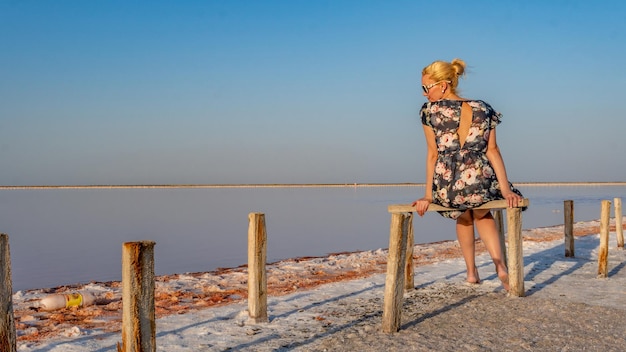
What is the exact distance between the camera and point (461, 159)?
20.4 ft

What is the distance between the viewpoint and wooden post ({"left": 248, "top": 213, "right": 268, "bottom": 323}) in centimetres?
577

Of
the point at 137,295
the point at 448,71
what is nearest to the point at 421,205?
the point at 448,71

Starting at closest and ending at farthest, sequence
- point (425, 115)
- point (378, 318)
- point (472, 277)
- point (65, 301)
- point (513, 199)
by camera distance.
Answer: point (378, 318) → point (513, 199) → point (425, 115) → point (472, 277) → point (65, 301)

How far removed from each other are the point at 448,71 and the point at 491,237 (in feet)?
6.42

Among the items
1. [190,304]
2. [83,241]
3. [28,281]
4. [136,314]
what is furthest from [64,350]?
[83,241]

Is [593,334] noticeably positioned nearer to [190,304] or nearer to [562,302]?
[562,302]

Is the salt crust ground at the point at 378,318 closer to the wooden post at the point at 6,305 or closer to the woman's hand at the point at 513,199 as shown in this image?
the woman's hand at the point at 513,199

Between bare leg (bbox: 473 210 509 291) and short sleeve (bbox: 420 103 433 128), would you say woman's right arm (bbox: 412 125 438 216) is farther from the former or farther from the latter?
bare leg (bbox: 473 210 509 291)

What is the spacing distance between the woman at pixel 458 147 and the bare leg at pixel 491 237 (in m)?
0.11

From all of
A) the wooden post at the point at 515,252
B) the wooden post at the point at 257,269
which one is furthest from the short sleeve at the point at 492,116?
the wooden post at the point at 257,269

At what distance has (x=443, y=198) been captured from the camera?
629 centimetres

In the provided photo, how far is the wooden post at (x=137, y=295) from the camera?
361 centimetres

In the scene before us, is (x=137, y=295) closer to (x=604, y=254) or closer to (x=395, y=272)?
(x=395, y=272)

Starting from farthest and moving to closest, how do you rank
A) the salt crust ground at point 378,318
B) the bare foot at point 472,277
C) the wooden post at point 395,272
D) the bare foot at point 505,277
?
the bare foot at point 472,277 < the bare foot at point 505,277 < the wooden post at point 395,272 < the salt crust ground at point 378,318
